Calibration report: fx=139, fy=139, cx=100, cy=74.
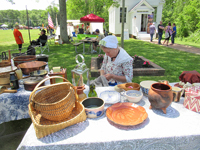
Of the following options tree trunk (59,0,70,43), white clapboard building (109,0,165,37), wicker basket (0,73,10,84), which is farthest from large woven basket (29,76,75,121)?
white clapboard building (109,0,165,37)

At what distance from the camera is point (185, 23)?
16.4 m

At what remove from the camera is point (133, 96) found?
1.64m

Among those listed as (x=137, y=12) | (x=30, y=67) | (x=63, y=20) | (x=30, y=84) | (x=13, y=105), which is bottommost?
(x=13, y=105)

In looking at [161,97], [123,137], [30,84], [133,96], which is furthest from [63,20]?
[123,137]

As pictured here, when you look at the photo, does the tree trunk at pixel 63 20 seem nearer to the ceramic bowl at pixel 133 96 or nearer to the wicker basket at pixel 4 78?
the wicker basket at pixel 4 78

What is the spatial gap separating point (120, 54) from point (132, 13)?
17.4 meters

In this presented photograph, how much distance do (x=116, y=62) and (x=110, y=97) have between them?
95 cm

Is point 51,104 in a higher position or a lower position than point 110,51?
lower

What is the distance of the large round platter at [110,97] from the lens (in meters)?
1.63

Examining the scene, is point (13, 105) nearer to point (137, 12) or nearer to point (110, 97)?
point (110, 97)

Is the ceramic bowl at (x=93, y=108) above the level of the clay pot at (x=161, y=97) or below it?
below

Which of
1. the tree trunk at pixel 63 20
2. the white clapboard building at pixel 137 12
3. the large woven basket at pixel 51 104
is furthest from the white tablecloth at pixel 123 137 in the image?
the white clapboard building at pixel 137 12

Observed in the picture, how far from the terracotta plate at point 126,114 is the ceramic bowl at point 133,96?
0.09 m

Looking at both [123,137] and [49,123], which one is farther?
[49,123]
